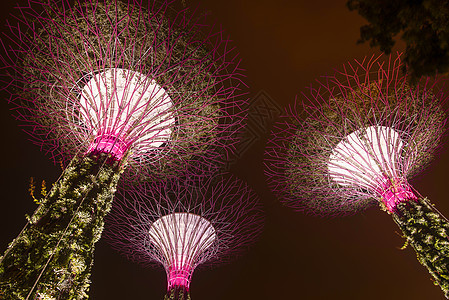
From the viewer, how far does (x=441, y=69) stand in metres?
3.45

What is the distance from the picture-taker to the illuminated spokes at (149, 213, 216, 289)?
11100 mm

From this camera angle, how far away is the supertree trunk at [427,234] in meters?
7.21

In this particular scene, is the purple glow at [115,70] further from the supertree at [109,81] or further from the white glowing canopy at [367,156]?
the white glowing canopy at [367,156]

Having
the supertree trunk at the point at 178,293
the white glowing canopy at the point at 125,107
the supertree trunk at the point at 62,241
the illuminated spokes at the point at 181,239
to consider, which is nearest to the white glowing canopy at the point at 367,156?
the illuminated spokes at the point at 181,239

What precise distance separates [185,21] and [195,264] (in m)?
8.42

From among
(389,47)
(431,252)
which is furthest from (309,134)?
(389,47)

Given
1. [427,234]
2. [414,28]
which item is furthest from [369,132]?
[414,28]

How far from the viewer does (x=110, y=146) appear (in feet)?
24.0

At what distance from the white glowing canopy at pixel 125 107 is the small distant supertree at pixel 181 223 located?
3.45 m

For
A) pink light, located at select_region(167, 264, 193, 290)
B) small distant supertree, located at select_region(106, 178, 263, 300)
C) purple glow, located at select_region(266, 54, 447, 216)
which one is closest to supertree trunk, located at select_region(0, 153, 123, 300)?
small distant supertree, located at select_region(106, 178, 263, 300)

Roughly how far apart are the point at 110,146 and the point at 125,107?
1058 mm

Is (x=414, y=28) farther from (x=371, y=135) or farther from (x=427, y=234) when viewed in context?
(x=371, y=135)

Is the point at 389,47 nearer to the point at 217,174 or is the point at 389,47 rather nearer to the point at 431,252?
the point at 431,252

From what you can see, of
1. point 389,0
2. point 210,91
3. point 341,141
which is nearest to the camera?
point 389,0
